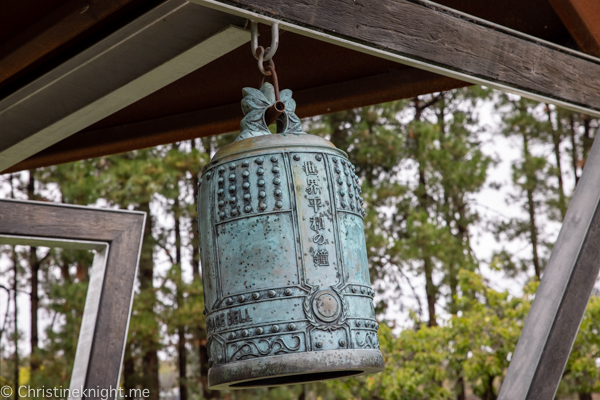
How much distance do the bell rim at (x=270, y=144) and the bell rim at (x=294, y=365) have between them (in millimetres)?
562

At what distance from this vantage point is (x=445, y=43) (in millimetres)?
2180

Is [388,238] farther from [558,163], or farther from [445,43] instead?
[445,43]

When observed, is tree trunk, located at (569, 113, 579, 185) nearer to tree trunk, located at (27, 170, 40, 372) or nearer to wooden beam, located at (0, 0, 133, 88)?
tree trunk, located at (27, 170, 40, 372)

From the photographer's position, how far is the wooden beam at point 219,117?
129 inches

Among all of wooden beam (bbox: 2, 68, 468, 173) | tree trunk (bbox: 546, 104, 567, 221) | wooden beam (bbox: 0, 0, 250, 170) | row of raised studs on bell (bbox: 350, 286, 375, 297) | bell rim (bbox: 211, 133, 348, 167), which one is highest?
tree trunk (bbox: 546, 104, 567, 221)

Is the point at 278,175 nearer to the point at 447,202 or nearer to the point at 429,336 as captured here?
the point at 429,336

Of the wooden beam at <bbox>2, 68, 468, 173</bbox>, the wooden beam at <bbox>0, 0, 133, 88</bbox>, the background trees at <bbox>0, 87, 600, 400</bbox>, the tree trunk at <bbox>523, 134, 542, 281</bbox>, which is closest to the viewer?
the wooden beam at <bbox>0, 0, 133, 88</bbox>

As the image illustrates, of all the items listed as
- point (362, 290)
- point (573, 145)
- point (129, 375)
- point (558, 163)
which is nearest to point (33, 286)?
point (129, 375)

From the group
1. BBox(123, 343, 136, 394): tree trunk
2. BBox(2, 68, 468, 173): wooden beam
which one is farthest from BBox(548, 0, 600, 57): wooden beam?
BBox(123, 343, 136, 394): tree trunk

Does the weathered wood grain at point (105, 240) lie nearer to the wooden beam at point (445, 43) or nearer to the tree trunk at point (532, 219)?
the wooden beam at point (445, 43)

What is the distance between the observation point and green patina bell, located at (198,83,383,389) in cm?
182

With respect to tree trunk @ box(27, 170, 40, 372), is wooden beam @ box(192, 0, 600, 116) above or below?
below

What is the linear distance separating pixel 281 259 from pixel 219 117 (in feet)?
6.08

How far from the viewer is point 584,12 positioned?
269 centimetres
